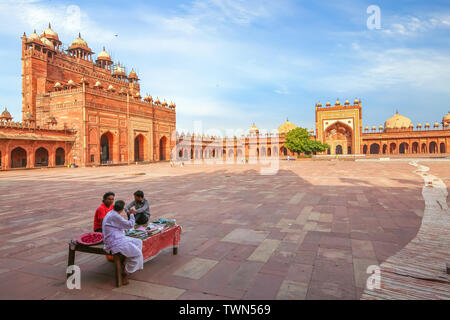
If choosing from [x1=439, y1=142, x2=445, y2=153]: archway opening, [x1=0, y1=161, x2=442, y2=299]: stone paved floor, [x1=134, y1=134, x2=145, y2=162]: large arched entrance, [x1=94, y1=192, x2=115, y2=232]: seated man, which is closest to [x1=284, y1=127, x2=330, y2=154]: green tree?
[x1=439, y1=142, x2=445, y2=153]: archway opening

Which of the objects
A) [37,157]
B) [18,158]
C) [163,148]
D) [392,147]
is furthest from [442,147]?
[18,158]

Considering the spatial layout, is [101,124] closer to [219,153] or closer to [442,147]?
[219,153]

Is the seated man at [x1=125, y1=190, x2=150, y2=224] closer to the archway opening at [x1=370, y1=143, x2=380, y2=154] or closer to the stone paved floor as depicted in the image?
the stone paved floor

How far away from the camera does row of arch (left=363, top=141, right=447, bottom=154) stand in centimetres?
4803

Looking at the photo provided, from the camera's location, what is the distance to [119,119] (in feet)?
111

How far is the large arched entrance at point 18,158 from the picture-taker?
26.0m

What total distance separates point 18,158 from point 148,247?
1178 inches

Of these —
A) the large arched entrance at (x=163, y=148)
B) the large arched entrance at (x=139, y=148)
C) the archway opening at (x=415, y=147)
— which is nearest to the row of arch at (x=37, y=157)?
the large arched entrance at (x=139, y=148)

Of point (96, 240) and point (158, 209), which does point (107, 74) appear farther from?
point (96, 240)

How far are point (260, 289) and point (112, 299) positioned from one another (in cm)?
158

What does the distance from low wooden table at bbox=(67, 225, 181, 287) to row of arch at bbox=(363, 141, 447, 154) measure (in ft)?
178

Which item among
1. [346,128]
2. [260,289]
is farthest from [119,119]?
[346,128]
